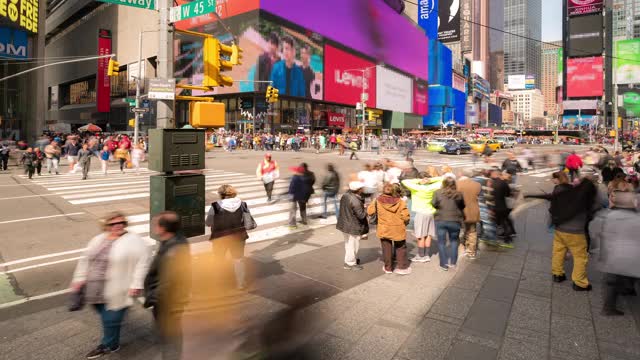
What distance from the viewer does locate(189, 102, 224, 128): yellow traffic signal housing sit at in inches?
226

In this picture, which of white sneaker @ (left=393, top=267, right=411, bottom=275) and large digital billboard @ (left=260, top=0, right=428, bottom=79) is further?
white sneaker @ (left=393, top=267, right=411, bottom=275)

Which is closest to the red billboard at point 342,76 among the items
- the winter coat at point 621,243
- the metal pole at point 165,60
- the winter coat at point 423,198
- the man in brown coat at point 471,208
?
the man in brown coat at point 471,208

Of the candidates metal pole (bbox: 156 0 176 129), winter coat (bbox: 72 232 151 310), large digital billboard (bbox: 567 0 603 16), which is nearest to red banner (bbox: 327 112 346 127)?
metal pole (bbox: 156 0 176 129)

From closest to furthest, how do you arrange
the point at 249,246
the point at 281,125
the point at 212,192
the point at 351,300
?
the point at 351,300 < the point at 249,246 < the point at 212,192 < the point at 281,125

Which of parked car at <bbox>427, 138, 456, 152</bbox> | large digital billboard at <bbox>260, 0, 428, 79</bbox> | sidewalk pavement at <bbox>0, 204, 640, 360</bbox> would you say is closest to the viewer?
sidewalk pavement at <bbox>0, 204, 640, 360</bbox>

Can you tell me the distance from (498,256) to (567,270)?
48.3 inches

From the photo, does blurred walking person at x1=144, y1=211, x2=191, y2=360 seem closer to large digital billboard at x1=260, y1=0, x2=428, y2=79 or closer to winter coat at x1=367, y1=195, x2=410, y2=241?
large digital billboard at x1=260, y1=0, x2=428, y2=79

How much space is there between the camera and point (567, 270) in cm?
752

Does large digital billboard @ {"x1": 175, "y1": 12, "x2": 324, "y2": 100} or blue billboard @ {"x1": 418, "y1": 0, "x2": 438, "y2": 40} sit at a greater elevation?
blue billboard @ {"x1": 418, "y1": 0, "x2": 438, "y2": 40}

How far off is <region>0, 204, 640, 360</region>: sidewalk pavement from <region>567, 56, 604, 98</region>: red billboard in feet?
476

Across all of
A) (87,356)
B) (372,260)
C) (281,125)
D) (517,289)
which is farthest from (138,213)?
(281,125)

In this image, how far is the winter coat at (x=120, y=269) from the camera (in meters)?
4.18

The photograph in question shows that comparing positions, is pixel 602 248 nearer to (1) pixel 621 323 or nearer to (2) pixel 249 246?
(1) pixel 621 323

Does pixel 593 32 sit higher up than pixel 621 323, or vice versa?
pixel 593 32
